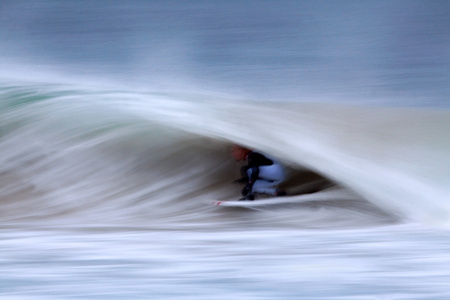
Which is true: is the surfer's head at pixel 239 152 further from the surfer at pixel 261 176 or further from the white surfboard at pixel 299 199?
Answer: the white surfboard at pixel 299 199

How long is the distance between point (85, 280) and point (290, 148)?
1.66 meters

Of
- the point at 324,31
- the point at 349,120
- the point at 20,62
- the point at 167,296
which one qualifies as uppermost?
the point at 324,31

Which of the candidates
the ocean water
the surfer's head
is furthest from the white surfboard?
the surfer's head

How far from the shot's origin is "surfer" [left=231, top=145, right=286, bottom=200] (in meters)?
3.27

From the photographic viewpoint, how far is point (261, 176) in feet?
10.8

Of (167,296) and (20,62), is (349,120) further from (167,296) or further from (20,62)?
(167,296)

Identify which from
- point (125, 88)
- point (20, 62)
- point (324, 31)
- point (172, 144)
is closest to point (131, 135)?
point (172, 144)

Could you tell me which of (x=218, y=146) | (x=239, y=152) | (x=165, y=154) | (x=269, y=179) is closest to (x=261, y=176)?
(x=269, y=179)

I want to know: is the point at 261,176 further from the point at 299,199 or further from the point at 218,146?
the point at 218,146

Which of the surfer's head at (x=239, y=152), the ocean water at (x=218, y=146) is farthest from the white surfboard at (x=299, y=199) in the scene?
the surfer's head at (x=239, y=152)

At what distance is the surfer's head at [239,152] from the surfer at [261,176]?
0.4 inches

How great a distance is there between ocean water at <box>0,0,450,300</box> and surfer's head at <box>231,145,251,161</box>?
1.3 inches

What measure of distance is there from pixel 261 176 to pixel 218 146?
33 cm

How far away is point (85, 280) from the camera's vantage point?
5.92 ft
